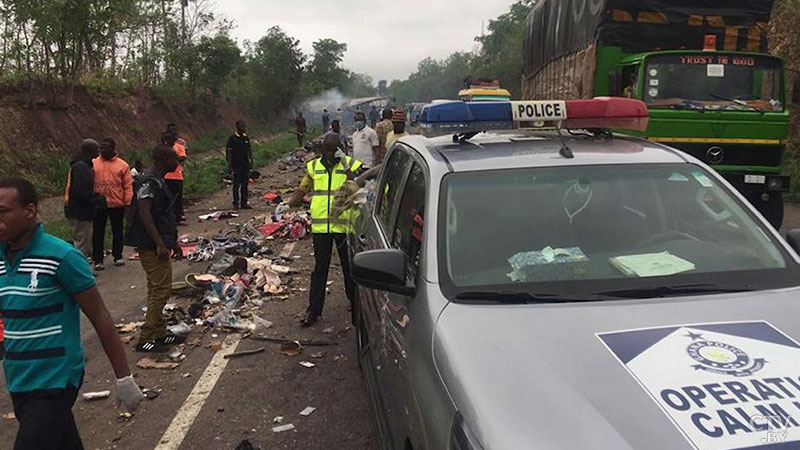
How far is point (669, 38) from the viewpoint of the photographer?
9.53m

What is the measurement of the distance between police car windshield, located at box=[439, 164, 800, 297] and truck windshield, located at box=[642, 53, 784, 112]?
587 cm

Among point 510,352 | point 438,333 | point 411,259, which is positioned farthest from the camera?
point 411,259

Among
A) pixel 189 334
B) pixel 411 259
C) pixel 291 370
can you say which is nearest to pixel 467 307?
pixel 411 259

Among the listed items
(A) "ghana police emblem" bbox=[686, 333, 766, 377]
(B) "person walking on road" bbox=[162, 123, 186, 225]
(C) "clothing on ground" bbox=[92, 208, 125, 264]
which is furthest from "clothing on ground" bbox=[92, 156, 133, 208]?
(A) "ghana police emblem" bbox=[686, 333, 766, 377]

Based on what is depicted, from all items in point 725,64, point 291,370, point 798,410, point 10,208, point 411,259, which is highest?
point 725,64

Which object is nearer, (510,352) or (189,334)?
(510,352)

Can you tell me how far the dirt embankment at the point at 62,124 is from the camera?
45.8 feet

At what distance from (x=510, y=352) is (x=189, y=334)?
463 cm

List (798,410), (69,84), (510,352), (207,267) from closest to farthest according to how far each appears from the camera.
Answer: (798,410)
(510,352)
(207,267)
(69,84)

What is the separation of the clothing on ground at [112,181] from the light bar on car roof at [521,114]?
6072 mm

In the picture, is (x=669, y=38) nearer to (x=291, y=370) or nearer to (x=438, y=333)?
(x=291, y=370)

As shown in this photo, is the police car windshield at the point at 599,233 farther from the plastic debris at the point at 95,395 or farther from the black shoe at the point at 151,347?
the black shoe at the point at 151,347

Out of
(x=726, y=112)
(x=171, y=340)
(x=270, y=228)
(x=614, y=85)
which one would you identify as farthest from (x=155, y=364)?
(x=726, y=112)

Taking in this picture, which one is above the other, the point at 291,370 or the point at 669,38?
the point at 669,38
